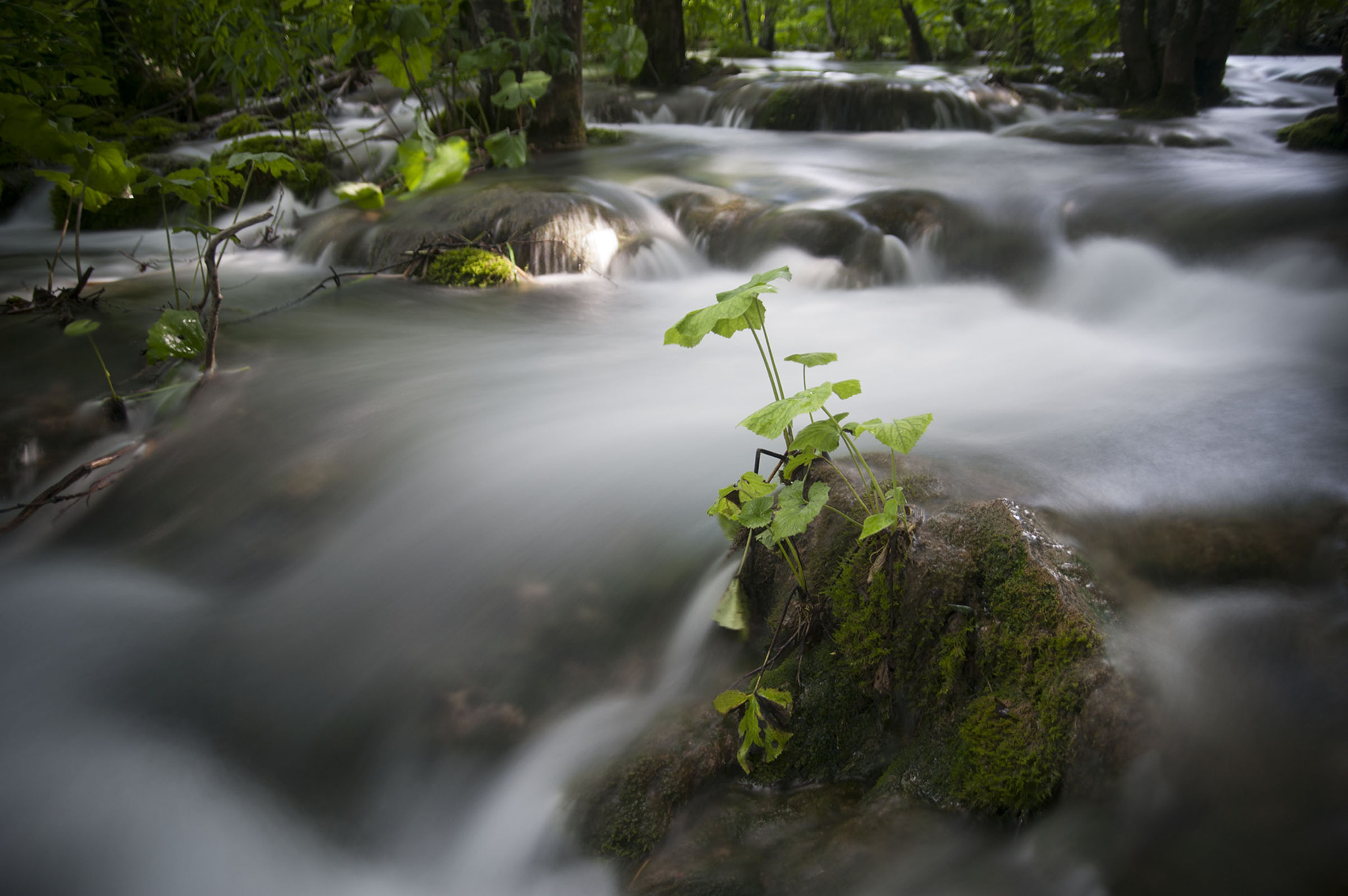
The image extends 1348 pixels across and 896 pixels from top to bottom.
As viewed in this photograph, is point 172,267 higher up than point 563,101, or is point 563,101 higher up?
point 563,101

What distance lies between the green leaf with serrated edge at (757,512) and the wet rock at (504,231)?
3.71 m

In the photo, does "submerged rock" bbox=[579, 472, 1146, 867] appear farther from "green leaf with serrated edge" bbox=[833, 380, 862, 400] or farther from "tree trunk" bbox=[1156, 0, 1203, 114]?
"tree trunk" bbox=[1156, 0, 1203, 114]

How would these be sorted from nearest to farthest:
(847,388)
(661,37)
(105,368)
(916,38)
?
(847,388) → (105,368) → (661,37) → (916,38)

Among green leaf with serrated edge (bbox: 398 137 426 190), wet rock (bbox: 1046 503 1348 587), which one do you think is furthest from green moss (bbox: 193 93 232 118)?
wet rock (bbox: 1046 503 1348 587)

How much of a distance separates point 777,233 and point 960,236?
1.15 m

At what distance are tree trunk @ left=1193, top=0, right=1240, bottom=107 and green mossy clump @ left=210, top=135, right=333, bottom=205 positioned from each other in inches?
337

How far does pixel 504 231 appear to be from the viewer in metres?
5.22

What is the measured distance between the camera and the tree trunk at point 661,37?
10430 mm

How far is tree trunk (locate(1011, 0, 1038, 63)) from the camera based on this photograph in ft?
35.8

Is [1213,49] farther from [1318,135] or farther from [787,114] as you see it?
[787,114]

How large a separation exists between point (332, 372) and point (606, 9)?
995 centimetres

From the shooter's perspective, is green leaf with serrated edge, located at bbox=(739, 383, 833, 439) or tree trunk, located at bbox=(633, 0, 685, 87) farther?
tree trunk, located at bbox=(633, 0, 685, 87)

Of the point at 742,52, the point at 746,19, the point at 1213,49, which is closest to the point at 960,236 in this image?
the point at 1213,49

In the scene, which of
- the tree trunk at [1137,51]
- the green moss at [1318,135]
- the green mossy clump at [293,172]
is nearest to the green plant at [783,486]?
the green mossy clump at [293,172]
